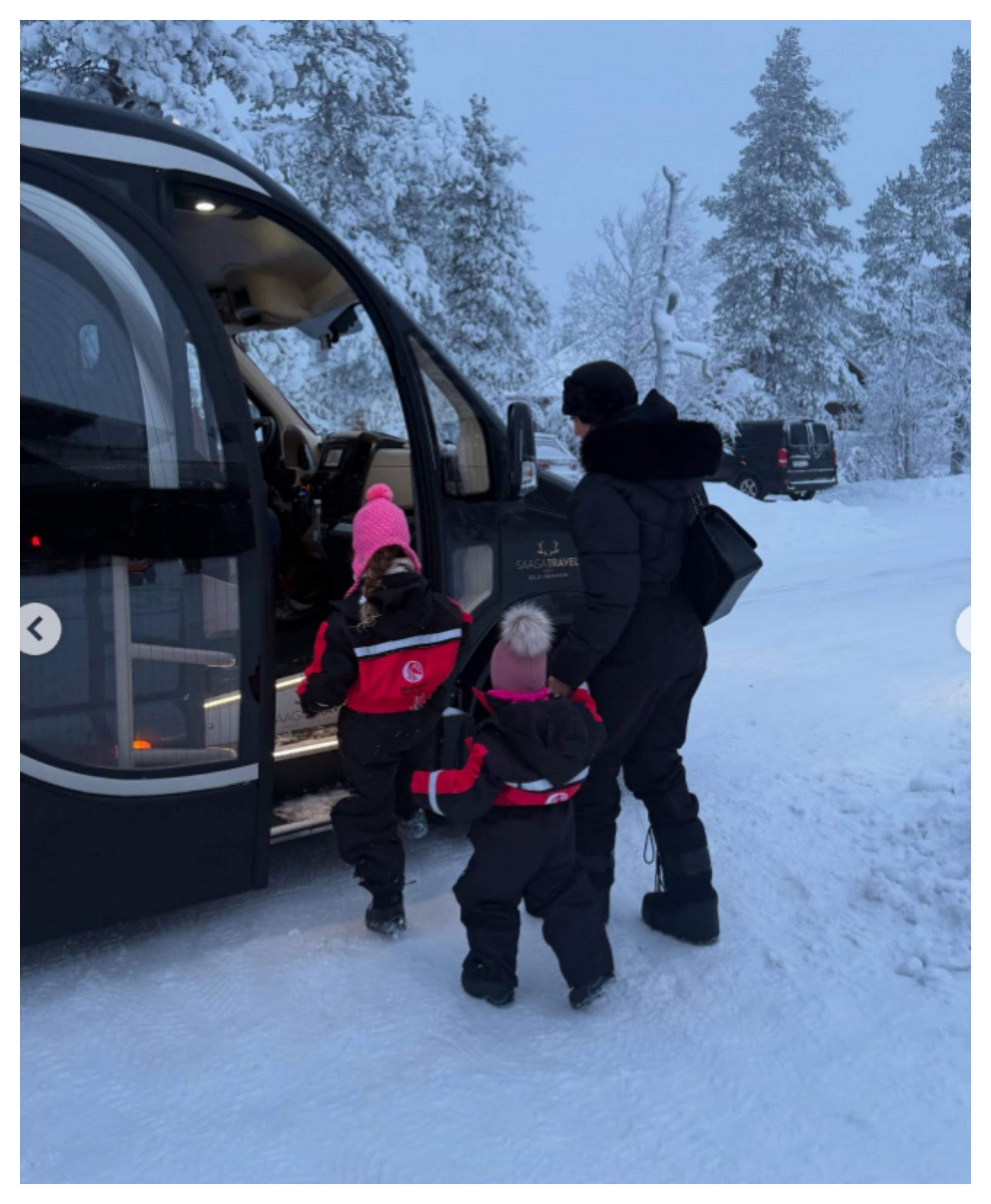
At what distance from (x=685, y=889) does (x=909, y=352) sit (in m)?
27.1

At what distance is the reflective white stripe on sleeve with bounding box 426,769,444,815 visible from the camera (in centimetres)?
302

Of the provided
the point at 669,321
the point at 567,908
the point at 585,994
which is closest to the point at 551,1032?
the point at 585,994

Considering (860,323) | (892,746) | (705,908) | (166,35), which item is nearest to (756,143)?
(860,323)

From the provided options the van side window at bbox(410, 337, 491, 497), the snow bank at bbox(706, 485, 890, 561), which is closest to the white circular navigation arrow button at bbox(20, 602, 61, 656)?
the van side window at bbox(410, 337, 491, 497)

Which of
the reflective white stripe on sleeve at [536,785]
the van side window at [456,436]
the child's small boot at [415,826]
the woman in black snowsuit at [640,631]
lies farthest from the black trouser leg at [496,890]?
the van side window at [456,436]

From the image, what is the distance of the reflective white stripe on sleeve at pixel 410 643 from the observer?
3.33m

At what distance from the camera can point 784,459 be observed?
22547 millimetres

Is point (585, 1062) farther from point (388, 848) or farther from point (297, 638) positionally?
point (297, 638)

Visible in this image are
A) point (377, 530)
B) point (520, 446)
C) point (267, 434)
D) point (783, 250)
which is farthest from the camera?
point (783, 250)

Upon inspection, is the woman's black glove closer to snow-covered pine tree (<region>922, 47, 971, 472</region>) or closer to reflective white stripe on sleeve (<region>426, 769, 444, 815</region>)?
reflective white stripe on sleeve (<region>426, 769, 444, 815</region>)

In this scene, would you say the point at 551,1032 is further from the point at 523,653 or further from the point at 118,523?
the point at 118,523

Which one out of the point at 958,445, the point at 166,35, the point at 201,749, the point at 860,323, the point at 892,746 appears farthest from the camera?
the point at 860,323
